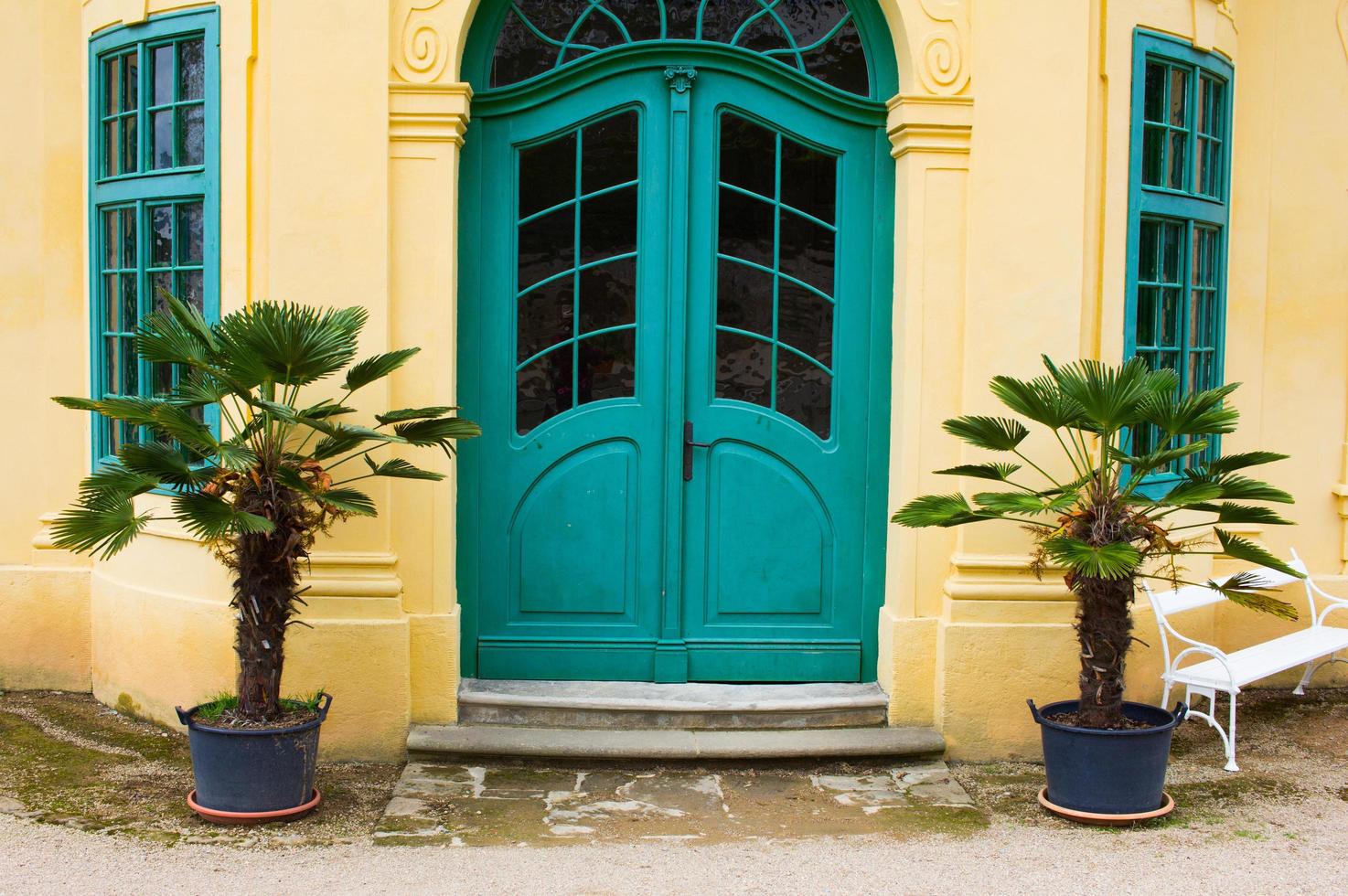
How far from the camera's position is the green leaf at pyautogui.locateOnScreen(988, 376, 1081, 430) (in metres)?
4.88

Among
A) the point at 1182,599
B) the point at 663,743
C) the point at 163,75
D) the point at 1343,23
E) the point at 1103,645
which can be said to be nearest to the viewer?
the point at 1103,645

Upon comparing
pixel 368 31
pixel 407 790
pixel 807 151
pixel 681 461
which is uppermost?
pixel 368 31

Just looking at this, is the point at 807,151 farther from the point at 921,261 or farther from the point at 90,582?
the point at 90,582

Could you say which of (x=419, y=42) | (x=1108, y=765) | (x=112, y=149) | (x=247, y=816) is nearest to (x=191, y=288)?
(x=112, y=149)

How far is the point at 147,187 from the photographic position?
607 cm

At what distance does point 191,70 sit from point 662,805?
3.71 metres

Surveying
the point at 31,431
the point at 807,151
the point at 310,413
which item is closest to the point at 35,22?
the point at 31,431

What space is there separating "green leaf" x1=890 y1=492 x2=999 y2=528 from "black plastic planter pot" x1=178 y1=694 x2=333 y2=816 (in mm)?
2307

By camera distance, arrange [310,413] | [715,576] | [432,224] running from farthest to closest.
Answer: [715,576], [432,224], [310,413]

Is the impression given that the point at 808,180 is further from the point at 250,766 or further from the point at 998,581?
the point at 250,766

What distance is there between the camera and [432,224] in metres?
5.64

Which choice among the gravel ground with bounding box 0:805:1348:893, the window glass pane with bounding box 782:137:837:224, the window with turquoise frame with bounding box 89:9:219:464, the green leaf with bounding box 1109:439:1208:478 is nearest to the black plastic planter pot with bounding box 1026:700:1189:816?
the gravel ground with bounding box 0:805:1348:893

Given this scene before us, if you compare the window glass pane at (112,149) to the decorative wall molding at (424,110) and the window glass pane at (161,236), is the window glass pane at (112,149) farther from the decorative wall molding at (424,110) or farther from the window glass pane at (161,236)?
the decorative wall molding at (424,110)

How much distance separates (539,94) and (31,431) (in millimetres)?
3081
